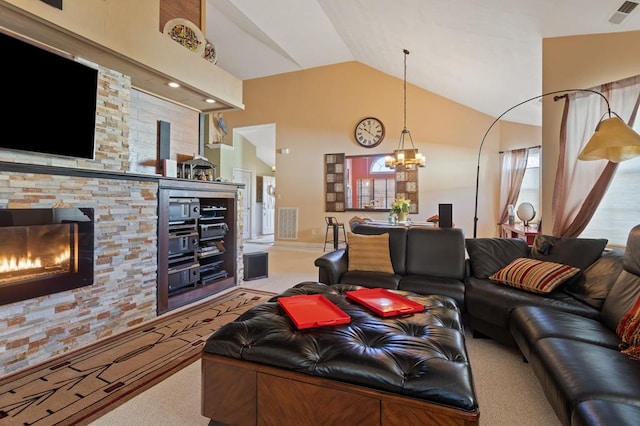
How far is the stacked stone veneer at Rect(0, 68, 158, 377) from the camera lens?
2.11 m

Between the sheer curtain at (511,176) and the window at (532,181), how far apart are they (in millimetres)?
65

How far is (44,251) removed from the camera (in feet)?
7.57

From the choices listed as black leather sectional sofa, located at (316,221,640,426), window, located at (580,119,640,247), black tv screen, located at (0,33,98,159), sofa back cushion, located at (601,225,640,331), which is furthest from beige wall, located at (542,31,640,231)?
black tv screen, located at (0,33,98,159)

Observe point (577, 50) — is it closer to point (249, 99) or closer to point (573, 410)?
point (573, 410)

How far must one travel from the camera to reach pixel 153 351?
92.8 inches

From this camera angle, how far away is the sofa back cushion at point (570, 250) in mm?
2488

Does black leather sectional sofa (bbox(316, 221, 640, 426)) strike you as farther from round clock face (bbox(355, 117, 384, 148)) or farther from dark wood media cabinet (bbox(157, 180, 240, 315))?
round clock face (bbox(355, 117, 384, 148))

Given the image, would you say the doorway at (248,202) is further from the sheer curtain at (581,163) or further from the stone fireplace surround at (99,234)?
the sheer curtain at (581,163)

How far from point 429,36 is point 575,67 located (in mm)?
1764

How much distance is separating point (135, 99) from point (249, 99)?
503 cm

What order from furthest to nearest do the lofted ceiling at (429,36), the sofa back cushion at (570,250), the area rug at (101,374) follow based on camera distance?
the lofted ceiling at (429,36)
the sofa back cushion at (570,250)
the area rug at (101,374)

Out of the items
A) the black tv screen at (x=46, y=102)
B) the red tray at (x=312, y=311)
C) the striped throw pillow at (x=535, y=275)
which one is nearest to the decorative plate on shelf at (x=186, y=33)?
the black tv screen at (x=46, y=102)

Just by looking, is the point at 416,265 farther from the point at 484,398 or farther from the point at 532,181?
the point at 532,181

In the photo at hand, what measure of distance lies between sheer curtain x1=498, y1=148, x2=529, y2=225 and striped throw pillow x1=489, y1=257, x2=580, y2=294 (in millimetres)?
3783
